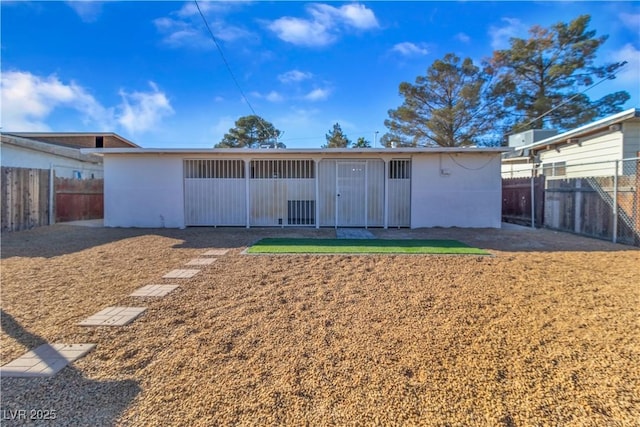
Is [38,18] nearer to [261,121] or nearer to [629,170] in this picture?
[629,170]

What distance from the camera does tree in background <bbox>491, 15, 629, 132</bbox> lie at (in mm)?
16906

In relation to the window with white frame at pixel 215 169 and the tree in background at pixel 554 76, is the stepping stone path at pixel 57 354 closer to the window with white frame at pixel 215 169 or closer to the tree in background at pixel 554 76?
the window with white frame at pixel 215 169

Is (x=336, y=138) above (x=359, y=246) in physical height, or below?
above

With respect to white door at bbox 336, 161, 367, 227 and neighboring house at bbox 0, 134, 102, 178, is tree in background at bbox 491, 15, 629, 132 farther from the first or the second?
neighboring house at bbox 0, 134, 102, 178

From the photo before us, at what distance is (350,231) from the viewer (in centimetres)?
923

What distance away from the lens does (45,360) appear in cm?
241

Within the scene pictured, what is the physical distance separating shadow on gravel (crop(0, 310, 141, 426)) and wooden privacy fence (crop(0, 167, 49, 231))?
9417 mm

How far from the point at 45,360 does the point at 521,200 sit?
13437mm

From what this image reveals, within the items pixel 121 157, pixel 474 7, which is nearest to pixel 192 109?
pixel 121 157

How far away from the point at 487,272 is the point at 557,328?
77.2 inches

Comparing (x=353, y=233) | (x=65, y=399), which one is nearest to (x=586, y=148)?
(x=353, y=233)

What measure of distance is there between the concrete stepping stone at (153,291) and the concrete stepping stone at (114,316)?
46 cm

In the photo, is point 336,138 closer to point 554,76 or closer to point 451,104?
point 451,104

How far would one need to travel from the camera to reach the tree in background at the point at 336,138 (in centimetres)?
3119
